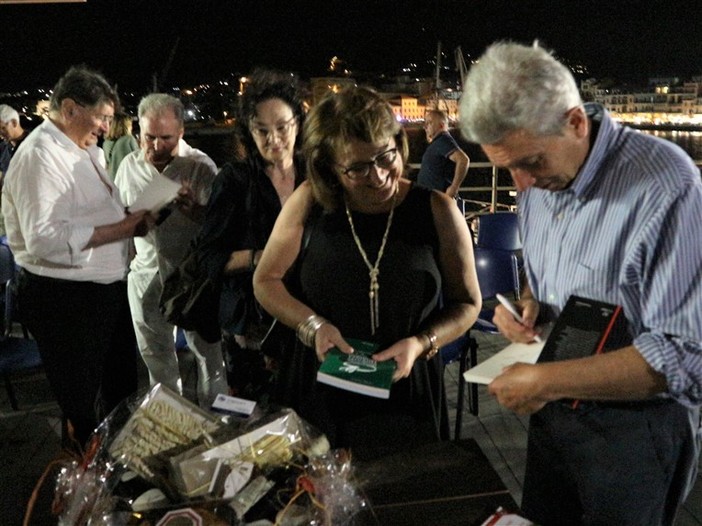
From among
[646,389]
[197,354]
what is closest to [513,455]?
[197,354]

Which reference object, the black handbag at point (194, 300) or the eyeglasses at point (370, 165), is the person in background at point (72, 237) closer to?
the black handbag at point (194, 300)

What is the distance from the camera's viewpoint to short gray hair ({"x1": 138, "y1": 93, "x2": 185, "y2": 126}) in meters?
3.17

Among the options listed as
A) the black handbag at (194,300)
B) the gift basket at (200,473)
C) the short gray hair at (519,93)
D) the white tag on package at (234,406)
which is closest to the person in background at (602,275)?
Answer: the short gray hair at (519,93)

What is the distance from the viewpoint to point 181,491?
122 centimetres

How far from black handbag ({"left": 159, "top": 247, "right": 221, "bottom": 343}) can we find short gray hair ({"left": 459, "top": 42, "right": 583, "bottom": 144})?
5.35ft

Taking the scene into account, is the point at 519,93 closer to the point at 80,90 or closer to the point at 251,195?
the point at 251,195

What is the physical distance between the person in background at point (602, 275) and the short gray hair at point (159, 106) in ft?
7.34

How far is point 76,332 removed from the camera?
2.79 metres

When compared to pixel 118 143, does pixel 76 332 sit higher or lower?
lower

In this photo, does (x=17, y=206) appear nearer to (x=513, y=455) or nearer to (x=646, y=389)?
(x=646, y=389)

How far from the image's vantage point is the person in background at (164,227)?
3232 mm

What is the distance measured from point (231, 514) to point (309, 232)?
97 cm

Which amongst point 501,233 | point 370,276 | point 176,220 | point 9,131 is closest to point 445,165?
point 501,233

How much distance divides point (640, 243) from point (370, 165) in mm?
811
